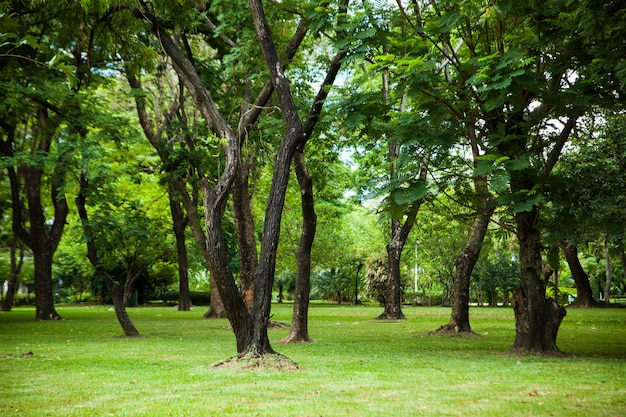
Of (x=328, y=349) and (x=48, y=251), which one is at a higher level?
(x=48, y=251)

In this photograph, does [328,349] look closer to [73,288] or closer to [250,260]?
[250,260]

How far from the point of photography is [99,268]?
14664mm

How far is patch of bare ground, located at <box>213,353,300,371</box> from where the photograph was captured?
8867mm

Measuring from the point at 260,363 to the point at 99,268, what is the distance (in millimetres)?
7139

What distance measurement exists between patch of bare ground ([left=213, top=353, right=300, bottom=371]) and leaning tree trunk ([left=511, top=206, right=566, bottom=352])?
14.6 ft

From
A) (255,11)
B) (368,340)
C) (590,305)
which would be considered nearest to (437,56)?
(255,11)

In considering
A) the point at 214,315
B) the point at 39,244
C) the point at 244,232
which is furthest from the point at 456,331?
the point at 39,244

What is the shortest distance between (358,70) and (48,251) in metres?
13.2

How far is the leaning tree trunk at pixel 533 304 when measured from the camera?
11.1m

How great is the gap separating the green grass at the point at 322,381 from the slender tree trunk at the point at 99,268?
3.93 ft

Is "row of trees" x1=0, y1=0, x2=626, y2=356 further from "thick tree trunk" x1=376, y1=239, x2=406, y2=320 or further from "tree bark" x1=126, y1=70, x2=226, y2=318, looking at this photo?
"thick tree trunk" x1=376, y1=239, x2=406, y2=320

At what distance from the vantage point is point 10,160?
1546cm

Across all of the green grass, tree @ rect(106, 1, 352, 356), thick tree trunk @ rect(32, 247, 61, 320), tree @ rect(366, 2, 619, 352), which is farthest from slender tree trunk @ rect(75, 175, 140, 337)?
thick tree trunk @ rect(32, 247, 61, 320)

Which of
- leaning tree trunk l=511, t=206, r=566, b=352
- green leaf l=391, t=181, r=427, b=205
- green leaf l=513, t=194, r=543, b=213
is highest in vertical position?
green leaf l=391, t=181, r=427, b=205
